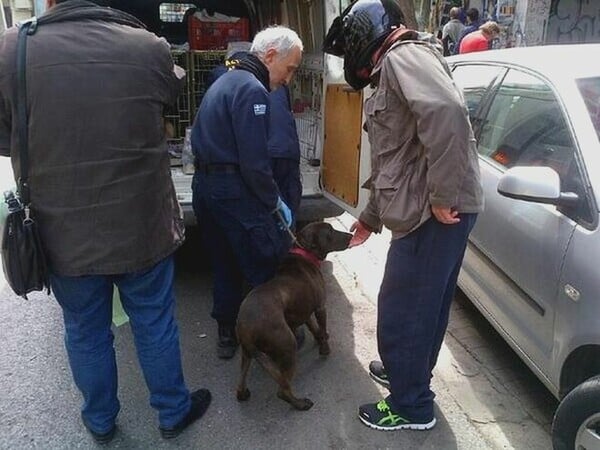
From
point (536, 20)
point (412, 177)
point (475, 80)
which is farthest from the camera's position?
point (536, 20)

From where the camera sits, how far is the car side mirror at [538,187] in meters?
2.38

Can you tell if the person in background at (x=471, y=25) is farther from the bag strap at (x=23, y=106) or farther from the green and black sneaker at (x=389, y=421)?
the bag strap at (x=23, y=106)

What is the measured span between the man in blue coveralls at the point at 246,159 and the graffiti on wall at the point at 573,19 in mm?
10677

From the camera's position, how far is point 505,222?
9.86 ft

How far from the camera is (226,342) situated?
3504 mm

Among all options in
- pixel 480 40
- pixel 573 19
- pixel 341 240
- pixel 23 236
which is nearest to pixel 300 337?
pixel 341 240

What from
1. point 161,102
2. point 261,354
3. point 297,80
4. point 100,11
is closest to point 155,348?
point 261,354

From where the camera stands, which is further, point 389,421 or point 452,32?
point 452,32

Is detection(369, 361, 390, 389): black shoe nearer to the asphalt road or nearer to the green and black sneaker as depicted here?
the asphalt road

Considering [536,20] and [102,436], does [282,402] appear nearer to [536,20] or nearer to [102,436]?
[102,436]

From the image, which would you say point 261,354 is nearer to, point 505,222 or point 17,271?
point 17,271

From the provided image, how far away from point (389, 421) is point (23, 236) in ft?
6.21

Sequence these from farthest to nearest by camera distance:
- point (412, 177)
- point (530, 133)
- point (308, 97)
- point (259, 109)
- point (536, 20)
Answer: point (536, 20) < point (308, 97) < point (530, 133) < point (259, 109) < point (412, 177)

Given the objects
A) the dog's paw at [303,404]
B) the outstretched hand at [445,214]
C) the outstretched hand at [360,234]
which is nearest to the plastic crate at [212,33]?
the outstretched hand at [360,234]
